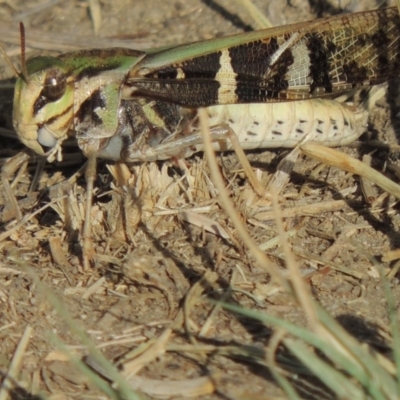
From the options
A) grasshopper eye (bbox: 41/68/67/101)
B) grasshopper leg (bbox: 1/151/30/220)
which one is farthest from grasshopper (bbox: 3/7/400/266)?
grasshopper leg (bbox: 1/151/30/220)

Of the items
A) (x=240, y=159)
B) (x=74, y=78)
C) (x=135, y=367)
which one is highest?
(x=74, y=78)

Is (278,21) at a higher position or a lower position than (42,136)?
higher

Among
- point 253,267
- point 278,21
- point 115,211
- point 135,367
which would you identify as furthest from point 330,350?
point 278,21

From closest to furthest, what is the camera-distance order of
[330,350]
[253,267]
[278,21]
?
[330,350] → [253,267] → [278,21]

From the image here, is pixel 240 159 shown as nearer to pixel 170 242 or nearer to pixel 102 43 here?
pixel 170 242

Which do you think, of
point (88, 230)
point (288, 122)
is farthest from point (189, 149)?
point (88, 230)

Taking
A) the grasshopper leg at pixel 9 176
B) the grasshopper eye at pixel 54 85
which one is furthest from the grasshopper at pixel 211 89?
the grasshopper leg at pixel 9 176

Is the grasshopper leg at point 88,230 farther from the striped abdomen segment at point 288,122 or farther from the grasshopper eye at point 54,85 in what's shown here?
the striped abdomen segment at point 288,122
